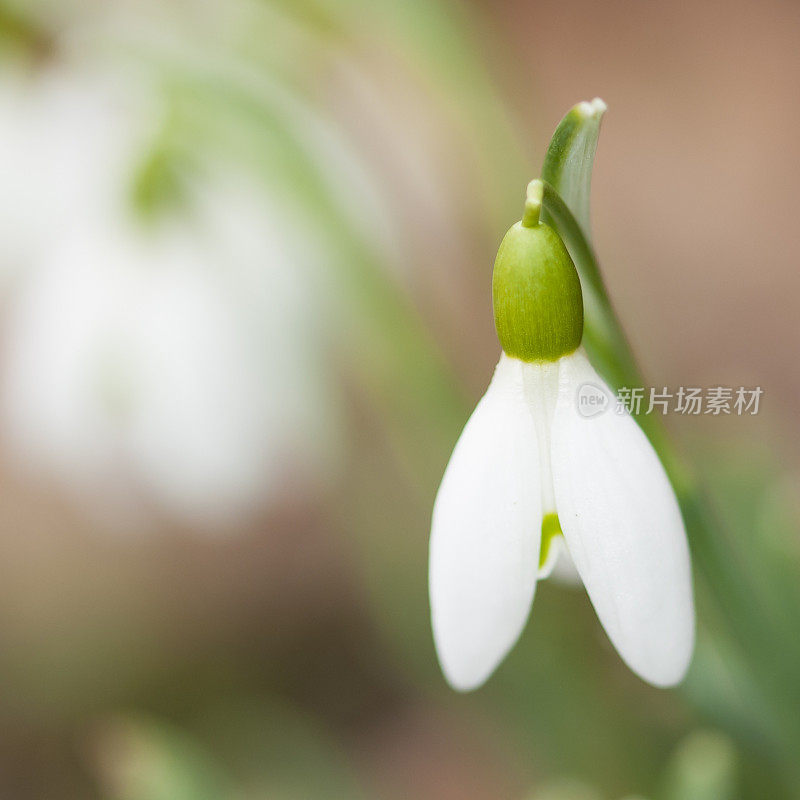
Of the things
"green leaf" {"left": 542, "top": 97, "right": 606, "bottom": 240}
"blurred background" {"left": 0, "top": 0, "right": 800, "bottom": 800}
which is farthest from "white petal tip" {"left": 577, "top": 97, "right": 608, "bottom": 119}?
"blurred background" {"left": 0, "top": 0, "right": 800, "bottom": 800}

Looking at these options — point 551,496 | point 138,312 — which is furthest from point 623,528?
point 138,312

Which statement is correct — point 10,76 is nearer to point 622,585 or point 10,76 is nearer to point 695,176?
point 622,585

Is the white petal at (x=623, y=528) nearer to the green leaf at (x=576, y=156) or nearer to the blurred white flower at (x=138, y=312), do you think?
the green leaf at (x=576, y=156)

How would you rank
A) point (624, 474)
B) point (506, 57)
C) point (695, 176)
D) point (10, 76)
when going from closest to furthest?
point (624, 474) → point (10, 76) → point (506, 57) → point (695, 176)

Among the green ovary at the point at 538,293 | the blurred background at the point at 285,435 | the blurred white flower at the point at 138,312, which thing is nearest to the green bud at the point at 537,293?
the green ovary at the point at 538,293

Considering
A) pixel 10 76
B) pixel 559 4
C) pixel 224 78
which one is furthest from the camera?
pixel 559 4

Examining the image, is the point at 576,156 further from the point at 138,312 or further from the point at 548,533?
the point at 138,312

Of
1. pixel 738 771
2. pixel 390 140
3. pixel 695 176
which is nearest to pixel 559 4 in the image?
pixel 695 176
